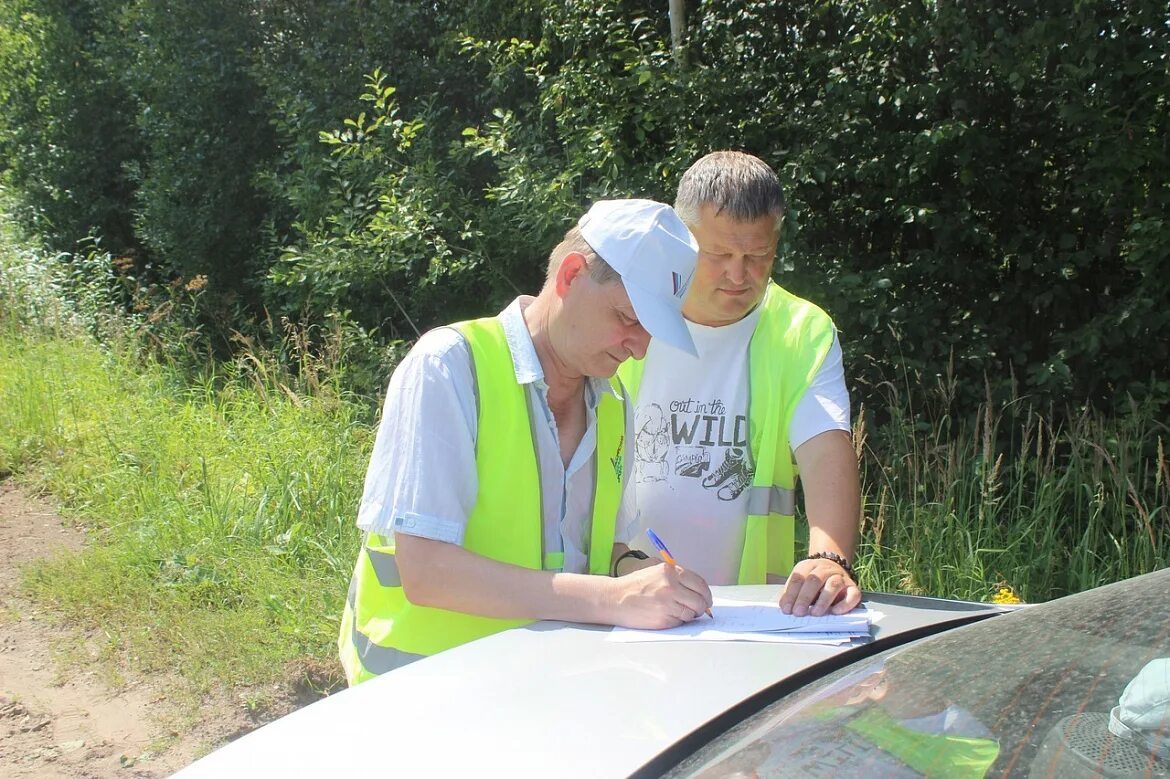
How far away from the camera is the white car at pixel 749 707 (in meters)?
1.40

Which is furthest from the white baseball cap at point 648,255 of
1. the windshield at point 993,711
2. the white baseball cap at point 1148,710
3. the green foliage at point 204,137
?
the green foliage at point 204,137

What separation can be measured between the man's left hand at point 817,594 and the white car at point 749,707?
0.17 metres

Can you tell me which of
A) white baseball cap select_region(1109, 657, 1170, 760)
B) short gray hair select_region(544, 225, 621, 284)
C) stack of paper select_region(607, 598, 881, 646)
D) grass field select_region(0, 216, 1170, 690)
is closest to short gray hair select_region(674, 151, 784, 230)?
short gray hair select_region(544, 225, 621, 284)

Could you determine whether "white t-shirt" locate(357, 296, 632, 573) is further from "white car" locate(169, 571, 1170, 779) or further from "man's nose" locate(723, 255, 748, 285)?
"man's nose" locate(723, 255, 748, 285)

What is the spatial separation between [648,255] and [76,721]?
10.6ft

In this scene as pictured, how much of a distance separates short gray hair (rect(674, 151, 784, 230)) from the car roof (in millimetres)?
1139

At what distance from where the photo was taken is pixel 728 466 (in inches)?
109

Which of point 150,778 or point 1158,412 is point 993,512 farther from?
point 150,778

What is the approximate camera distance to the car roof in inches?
60.2

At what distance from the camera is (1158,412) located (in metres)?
5.27

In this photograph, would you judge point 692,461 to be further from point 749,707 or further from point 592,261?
point 749,707

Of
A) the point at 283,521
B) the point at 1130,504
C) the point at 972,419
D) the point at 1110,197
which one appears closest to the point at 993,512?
the point at 1130,504

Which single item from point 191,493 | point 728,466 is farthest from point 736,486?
point 191,493

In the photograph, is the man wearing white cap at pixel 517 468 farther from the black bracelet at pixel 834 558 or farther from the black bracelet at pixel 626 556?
the black bracelet at pixel 834 558
